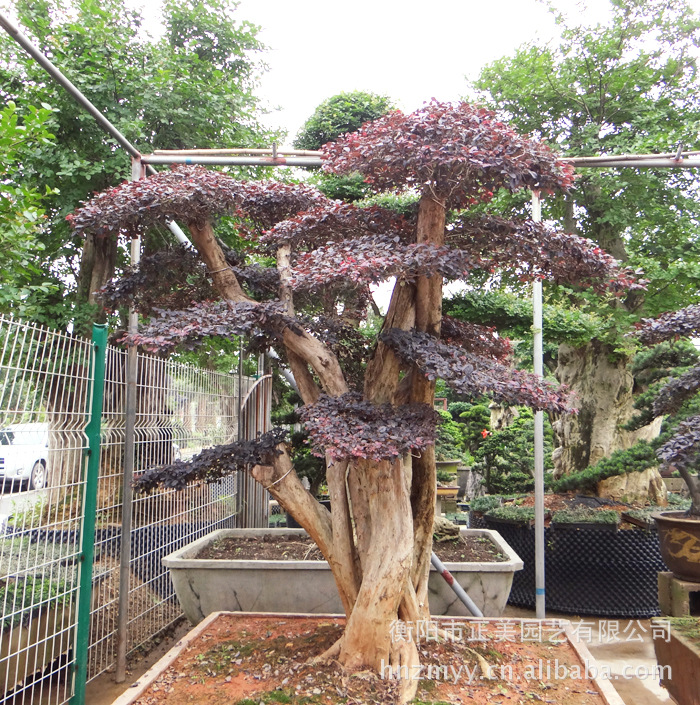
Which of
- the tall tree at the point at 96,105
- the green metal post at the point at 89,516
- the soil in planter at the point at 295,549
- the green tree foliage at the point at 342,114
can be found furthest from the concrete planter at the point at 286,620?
the green tree foliage at the point at 342,114

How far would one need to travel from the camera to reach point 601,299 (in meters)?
5.20

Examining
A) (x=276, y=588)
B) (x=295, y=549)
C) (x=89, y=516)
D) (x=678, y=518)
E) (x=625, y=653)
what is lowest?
(x=625, y=653)

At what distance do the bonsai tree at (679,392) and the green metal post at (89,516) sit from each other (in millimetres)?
2438

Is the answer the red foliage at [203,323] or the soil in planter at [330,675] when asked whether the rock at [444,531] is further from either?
the red foliage at [203,323]

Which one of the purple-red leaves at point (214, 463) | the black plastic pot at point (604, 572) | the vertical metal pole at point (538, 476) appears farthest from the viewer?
the black plastic pot at point (604, 572)

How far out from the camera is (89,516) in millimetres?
2584

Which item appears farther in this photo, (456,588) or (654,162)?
(456,588)

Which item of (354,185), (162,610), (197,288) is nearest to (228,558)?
(162,610)

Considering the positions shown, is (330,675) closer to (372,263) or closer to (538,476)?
(372,263)

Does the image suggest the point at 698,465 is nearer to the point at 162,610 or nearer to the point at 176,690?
the point at 176,690

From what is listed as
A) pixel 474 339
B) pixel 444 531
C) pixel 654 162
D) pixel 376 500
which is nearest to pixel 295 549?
pixel 444 531

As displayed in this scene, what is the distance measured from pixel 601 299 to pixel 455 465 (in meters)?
5.27

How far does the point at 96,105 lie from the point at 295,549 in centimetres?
364

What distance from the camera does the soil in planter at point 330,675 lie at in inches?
87.9
